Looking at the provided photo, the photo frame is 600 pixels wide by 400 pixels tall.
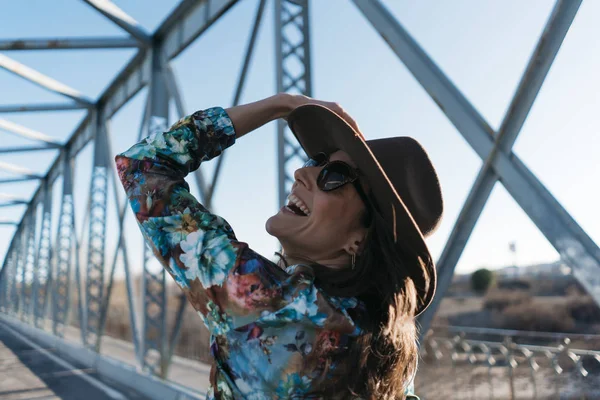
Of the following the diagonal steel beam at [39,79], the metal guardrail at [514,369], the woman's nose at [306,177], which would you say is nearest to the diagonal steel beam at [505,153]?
the woman's nose at [306,177]

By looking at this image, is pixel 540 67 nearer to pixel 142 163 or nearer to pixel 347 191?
pixel 347 191

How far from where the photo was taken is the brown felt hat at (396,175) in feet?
4.04

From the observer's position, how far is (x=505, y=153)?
2395mm

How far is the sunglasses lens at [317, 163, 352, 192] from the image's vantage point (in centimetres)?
131

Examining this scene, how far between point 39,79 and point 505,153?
837 centimetres

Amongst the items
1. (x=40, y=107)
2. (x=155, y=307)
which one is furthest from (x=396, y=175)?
(x=40, y=107)

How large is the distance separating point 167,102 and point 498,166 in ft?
16.5

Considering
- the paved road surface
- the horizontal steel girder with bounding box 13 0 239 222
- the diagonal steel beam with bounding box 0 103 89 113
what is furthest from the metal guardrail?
the diagonal steel beam with bounding box 0 103 89 113

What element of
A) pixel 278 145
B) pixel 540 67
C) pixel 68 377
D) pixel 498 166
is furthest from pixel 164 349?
pixel 540 67

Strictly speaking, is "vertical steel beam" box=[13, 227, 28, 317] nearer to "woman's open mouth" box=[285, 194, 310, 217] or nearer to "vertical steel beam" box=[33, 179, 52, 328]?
"vertical steel beam" box=[33, 179, 52, 328]

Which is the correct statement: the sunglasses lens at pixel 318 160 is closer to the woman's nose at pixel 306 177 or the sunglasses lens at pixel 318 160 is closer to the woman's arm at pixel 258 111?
the woman's nose at pixel 306 177

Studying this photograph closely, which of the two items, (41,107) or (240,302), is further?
(41,107)

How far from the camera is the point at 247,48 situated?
432 centimetres

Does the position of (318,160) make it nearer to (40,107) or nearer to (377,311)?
(377,311)
